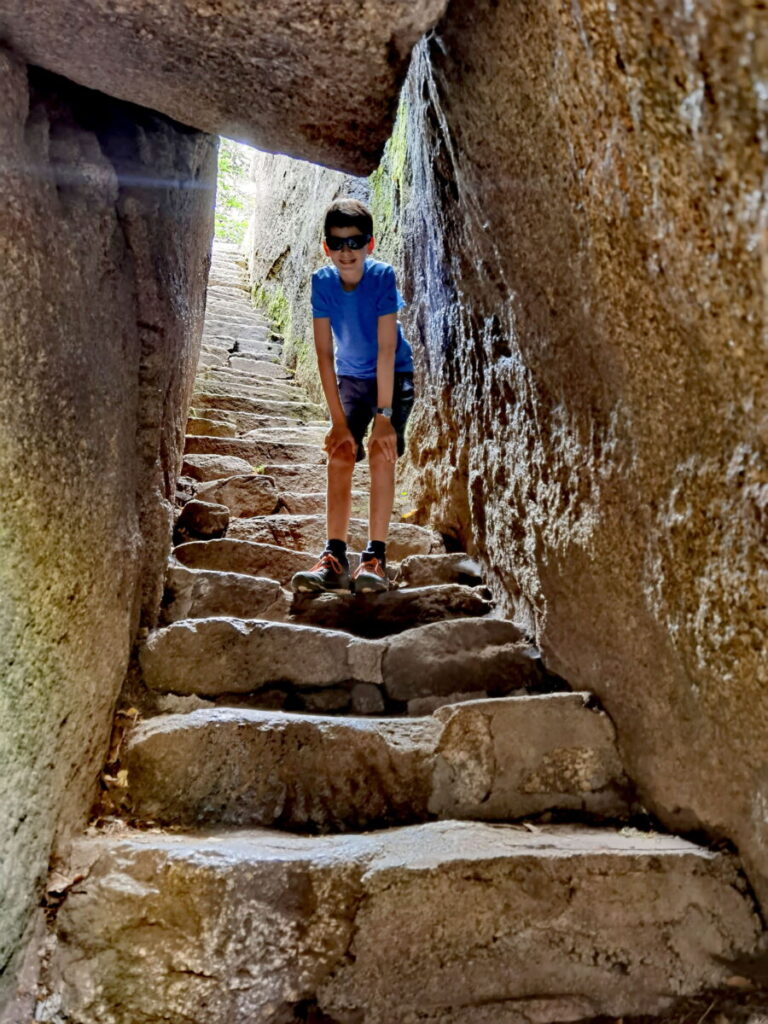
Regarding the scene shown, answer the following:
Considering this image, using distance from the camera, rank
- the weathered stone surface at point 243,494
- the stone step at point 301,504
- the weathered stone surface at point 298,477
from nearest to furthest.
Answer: the weathered stone surface at point 243,494, the stone step at point 301,504, the weathered stone surface at point 298,477

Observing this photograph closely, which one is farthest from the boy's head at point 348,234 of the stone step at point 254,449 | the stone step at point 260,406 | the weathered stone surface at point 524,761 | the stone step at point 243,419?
the stone step at point 260,406

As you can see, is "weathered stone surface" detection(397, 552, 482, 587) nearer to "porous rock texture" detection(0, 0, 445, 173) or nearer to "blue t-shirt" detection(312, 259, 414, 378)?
"blue t-shirt" detection(312, 259, 414, 378)

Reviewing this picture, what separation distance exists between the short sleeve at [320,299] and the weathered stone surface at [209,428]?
209cm

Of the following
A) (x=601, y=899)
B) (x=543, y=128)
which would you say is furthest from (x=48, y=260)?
(x=601, y=899)

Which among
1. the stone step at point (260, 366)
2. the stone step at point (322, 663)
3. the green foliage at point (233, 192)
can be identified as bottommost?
the stone step at point (322, 663)

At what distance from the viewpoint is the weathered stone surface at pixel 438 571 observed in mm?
2746

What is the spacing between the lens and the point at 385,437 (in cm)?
263

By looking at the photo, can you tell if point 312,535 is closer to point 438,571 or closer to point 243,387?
point 438,571

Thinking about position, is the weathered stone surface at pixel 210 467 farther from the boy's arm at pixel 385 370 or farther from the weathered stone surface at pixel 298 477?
the boy's arm at pixel 385 370

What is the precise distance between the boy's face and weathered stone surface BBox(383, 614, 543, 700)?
4.41 feet

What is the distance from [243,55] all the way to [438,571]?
73.9 inches

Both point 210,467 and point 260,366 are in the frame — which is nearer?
point 210,467

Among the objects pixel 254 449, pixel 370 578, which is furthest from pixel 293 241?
pixel 370 578

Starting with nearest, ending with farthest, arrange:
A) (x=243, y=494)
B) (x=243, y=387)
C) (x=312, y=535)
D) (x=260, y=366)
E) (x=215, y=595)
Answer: (x=215, y=595), (x=312, y=535), (x=243, y=494), (x=243, y=387), (x=260, y=366)
